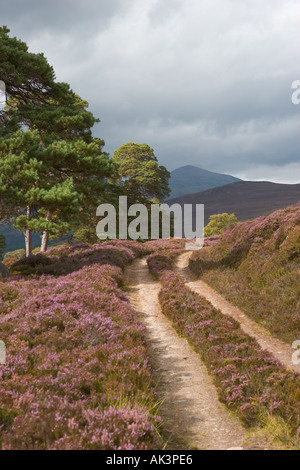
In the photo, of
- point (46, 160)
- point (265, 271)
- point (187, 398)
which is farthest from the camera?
point (46, 160)

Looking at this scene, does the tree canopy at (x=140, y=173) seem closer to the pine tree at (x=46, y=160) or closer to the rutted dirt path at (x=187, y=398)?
the pine tree at (x=46, y=160)

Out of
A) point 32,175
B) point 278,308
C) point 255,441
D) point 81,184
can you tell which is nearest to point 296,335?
point 278,308

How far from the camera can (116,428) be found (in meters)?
4.19

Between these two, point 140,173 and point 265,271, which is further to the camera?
point 140,173

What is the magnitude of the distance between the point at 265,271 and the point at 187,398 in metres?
8.45

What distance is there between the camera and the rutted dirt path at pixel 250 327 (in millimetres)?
7885

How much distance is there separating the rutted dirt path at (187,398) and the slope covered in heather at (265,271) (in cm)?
310

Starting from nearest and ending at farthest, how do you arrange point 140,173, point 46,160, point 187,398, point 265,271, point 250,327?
1. point 187,398
2. point 250,327
3. point 265,271
4. point 46,160
5. point 140,173

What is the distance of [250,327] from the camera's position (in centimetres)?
1011

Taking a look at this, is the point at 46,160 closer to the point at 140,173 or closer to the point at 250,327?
the point at 250,327

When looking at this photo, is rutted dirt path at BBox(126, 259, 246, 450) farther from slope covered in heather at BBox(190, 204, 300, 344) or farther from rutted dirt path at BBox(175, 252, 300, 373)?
slope covered in heather at BBox(190, 204, 300, 344)

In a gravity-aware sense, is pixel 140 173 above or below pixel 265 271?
above

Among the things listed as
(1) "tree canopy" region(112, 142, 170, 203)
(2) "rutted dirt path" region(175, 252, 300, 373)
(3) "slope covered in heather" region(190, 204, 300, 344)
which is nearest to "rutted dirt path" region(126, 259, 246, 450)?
(2) "rutted dirt path" region(175, 252, 300, 373)

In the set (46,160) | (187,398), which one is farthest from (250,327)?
(46,160)
